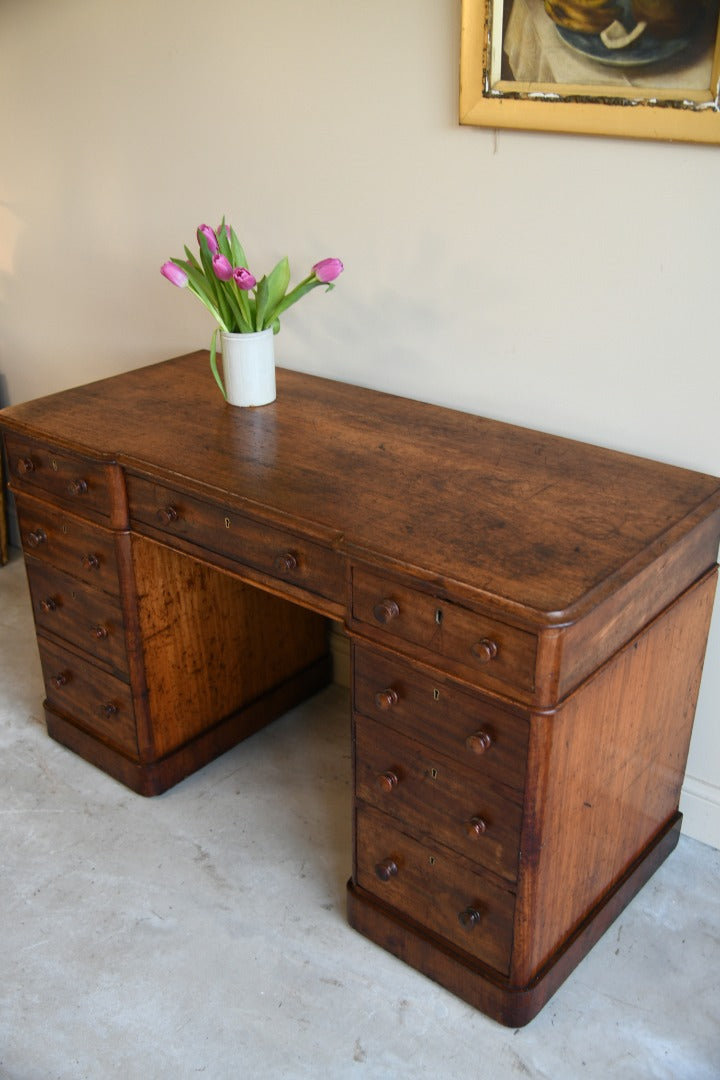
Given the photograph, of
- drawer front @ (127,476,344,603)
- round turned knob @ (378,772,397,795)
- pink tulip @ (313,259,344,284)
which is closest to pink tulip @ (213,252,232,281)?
pink tulip @ (313,259,344,284)

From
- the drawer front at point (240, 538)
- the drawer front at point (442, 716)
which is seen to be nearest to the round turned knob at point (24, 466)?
the drawer front at point (240, 538)

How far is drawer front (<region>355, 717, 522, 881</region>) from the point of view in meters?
1.68

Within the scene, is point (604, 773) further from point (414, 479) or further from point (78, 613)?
point (78, 613)

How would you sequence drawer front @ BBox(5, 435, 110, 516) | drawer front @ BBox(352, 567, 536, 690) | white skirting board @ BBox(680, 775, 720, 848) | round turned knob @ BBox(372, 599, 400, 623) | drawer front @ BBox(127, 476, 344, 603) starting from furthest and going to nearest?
1. white skirting board @ BBox(680, 775, 720, 848)
2. drawer front @ BBox(5, 435, 110, 516)
3. drawer front @ BBox(127, 476, 344, 603)
4. round turned knob @ BBox(372, 599, 400, 623)
5. drawer front @ BBox(352, 567, 536, 690)

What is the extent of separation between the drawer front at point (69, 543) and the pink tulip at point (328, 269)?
0.67 m

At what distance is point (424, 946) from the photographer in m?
1.88

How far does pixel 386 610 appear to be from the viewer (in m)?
1.63

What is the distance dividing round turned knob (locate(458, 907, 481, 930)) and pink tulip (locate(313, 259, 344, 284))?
120 centimetres

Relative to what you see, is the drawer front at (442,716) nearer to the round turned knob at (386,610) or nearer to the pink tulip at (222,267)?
the round turned knob at (386,610)

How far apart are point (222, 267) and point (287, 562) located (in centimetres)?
62

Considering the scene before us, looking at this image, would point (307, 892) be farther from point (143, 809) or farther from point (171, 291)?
point (171, 291)

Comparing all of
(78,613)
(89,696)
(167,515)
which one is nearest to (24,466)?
(78,613)

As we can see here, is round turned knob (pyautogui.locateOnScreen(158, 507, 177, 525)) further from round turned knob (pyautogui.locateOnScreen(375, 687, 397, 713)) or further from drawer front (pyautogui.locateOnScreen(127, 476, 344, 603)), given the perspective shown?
round turned knob (pyautogui.locateOnScreen(375, 687, 397, 713))

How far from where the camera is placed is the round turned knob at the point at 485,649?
1.52 metres
